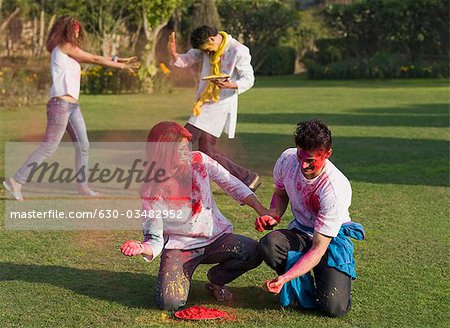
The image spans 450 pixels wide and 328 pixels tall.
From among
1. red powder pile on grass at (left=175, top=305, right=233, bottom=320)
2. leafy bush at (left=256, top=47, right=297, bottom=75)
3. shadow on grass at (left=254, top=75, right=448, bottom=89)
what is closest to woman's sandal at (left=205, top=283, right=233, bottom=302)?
red powder pile on grass at (left=175, top=305, right=233, bottom=320)

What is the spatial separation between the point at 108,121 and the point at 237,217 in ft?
34.6

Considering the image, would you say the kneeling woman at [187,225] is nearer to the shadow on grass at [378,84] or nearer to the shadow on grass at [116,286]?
the shadow on grass at [116,286]

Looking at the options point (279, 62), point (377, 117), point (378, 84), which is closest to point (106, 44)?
point (378, 84)

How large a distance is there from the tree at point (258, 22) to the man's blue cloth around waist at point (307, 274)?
1563 inches

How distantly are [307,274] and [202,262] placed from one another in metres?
0.68

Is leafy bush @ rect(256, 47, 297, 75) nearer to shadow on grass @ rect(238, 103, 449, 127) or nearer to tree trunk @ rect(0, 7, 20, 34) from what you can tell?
tree trunk @ rect(0, 7, 20, 34)

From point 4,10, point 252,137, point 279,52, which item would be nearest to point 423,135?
point 252,137

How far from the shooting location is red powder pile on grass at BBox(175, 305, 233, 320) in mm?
5145

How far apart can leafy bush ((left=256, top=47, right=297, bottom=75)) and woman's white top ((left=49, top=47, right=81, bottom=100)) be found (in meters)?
36.2

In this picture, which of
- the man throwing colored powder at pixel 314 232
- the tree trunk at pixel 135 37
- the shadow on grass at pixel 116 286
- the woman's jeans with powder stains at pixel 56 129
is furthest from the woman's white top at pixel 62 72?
the tree trunk at pixel 135 37

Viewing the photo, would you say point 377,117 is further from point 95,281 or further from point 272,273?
point 95,281

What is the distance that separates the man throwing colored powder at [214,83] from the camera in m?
8.55

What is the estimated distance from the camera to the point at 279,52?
44500 millimetres

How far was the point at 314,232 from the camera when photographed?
5.14 meters
